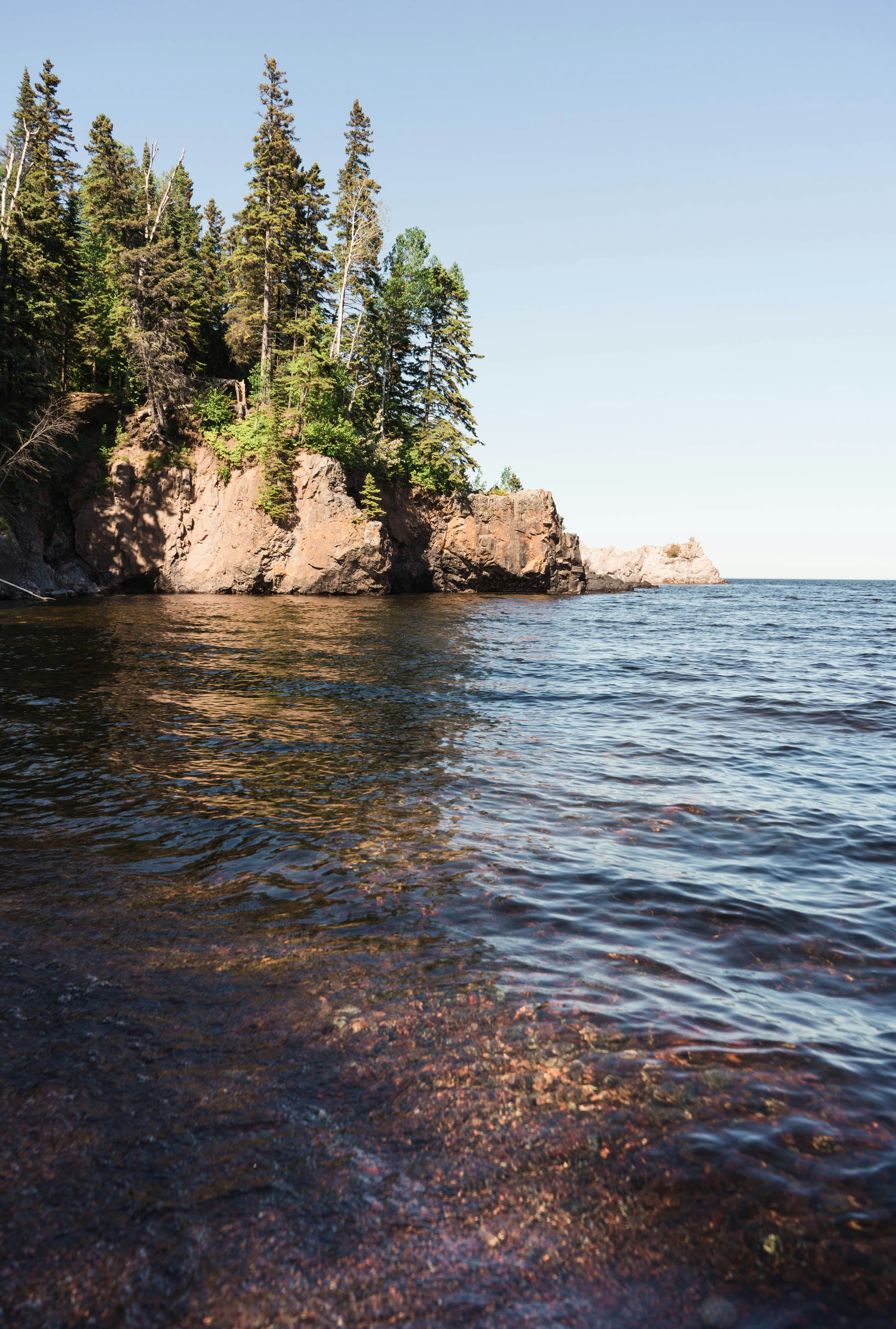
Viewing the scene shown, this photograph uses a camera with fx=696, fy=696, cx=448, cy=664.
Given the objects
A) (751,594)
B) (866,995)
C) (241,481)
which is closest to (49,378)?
(241,481)

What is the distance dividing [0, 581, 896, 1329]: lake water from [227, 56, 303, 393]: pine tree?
34160 mm

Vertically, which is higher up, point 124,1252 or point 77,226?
point 77,226

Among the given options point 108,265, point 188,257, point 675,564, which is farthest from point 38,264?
point 675,564

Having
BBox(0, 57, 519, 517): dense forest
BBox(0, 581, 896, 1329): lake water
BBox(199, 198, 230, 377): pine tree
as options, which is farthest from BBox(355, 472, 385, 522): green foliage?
BBox(0, 581, 896, 1329): lake water

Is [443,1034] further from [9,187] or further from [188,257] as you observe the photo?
[188,257]

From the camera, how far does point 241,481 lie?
35625 mm

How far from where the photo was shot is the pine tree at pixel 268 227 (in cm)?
3550

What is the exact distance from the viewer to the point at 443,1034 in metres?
3.48

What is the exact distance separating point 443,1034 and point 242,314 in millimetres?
42355

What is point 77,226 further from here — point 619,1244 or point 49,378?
point 619,1244

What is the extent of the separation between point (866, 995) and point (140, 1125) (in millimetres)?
3832

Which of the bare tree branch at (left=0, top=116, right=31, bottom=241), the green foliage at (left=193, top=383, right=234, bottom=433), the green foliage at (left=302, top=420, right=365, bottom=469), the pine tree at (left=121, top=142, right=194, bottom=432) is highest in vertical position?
the bare tree branch at (left=0, top=116, right=31, bottom=241)

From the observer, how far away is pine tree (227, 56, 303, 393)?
35.5 m

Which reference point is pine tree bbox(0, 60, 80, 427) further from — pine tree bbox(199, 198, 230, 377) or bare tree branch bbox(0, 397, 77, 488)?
pine tree bbox(199, 198, 230, 377)
